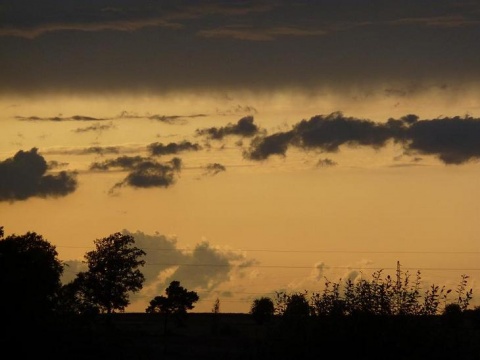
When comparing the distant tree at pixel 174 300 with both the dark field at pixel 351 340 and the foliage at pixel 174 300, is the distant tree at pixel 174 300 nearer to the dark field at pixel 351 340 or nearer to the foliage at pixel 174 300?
the foliage at pixel 174 300

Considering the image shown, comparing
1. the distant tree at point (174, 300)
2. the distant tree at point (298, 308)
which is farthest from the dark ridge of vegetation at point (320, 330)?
the distant tree at point (174, 300)

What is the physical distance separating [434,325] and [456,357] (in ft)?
4.53

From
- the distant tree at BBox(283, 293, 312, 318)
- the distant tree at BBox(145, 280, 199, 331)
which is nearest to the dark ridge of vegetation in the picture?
the distant tree at BBox(283, 293, 312, 318)

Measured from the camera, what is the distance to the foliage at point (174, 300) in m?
135

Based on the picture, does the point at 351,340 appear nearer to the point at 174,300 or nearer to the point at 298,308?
the point at 298,308

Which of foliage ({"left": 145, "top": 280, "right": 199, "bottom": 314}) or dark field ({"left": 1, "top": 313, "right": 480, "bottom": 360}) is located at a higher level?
foliage ({"left": 145, "top": 280, "right": 199, "bottom": 314})

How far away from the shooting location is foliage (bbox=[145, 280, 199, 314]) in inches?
5330

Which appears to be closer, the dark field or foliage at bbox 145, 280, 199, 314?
the dark field

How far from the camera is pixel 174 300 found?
136 metres

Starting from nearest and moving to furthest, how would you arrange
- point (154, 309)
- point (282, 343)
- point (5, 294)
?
point (282, 343)
point (5, 294)
point (154, 309)

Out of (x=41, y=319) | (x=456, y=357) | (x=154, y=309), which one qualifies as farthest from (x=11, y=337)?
(x=154, y=309)

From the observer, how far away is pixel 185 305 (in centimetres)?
13688

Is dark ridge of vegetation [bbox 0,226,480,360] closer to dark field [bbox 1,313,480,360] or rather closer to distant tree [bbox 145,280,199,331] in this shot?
dark field [bbox 1,313,480,360]

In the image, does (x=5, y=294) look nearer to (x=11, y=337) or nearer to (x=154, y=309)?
(x=11, y=337)
